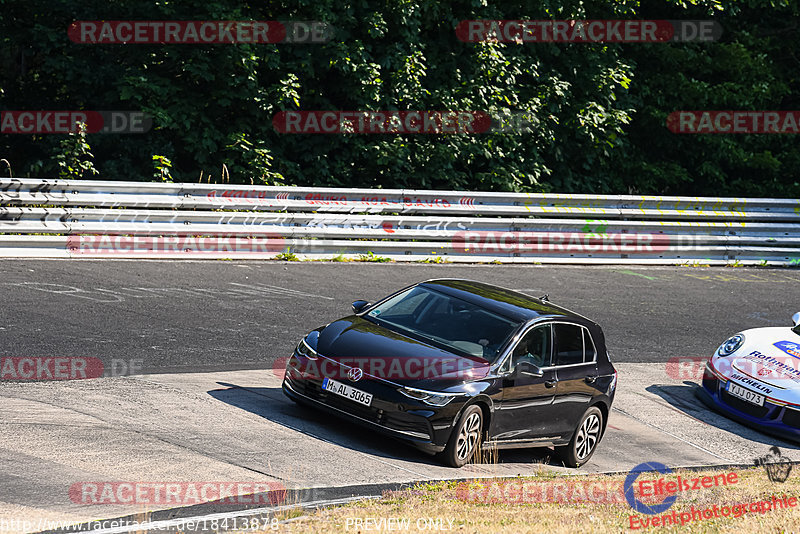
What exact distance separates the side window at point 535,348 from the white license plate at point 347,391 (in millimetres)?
1493

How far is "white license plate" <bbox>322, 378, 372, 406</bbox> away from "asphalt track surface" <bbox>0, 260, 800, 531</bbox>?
1.38 feet

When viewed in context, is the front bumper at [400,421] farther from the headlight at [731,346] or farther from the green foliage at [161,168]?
the green foliage at [161,168]

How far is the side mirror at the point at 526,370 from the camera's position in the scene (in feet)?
30.0

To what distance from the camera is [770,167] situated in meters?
24.3

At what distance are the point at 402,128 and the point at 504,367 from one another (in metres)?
12.2

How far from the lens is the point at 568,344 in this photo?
997 centimetres

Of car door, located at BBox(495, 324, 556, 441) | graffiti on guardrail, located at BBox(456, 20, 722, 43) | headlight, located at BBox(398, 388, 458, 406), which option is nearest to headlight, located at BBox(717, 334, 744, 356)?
car door, located at BBox(495, 324, 556, 441)

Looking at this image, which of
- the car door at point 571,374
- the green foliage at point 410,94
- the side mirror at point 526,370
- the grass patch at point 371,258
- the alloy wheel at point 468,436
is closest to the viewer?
the alloy wheel at point 468,436

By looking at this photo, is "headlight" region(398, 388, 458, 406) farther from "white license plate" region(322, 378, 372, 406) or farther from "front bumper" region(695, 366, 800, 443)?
"front bumper" region(695, 366, 800, 443)

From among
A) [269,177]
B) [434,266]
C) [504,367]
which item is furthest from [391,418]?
[269,177]

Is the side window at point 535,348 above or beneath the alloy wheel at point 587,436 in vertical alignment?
above

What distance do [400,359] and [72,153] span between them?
11319 millimetres

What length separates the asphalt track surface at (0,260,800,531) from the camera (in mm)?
7512

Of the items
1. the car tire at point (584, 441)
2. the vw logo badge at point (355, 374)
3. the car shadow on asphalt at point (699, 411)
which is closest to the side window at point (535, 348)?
the car tire at point (584, 441)
